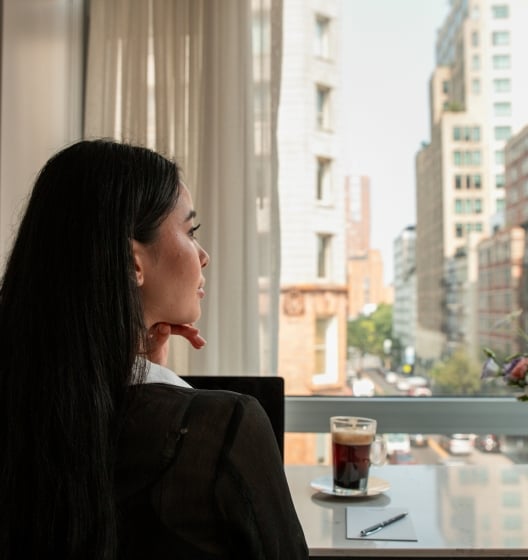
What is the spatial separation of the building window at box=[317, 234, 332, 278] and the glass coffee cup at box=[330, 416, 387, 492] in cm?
82

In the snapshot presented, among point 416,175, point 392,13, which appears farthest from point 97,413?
point 392,13

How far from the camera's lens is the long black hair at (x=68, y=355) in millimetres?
792

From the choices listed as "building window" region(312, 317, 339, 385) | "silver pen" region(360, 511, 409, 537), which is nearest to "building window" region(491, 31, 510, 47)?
"building window" region(312, 317, 339, 385)

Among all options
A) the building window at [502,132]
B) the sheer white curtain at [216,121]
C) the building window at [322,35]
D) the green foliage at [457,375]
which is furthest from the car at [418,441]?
the building window at [322,35]

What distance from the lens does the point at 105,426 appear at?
0.80 m

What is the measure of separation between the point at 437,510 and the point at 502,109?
4.90 feet

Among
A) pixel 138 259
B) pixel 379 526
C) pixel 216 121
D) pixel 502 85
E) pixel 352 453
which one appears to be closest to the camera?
pixel 138 259

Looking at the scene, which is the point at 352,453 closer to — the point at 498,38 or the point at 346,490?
the point at 346,490

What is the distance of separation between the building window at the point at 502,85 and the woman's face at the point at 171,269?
1.81 metres

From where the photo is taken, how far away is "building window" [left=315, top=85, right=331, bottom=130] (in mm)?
2426

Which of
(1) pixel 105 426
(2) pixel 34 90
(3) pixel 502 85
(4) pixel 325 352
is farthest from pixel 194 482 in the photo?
(3) pixel 502 85

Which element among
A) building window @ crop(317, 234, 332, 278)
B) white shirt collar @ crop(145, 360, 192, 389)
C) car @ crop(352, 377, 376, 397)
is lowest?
car @ crop(352, 377, 376, 397)

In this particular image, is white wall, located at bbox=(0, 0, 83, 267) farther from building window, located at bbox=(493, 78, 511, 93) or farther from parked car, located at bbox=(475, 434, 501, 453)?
parked car, located at bbox=(475, 434, 501, 453)

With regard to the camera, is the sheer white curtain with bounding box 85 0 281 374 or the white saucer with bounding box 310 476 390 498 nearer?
the white saucer with bounding box 310 476 390 498
